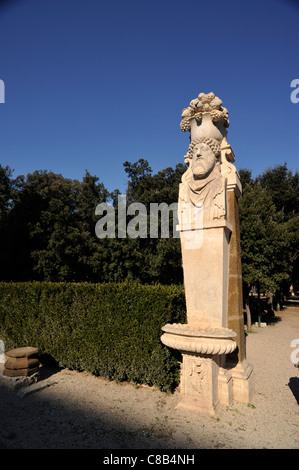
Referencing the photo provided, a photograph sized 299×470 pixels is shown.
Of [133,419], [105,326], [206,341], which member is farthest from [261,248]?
[133,419]

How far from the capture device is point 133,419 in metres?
4.52

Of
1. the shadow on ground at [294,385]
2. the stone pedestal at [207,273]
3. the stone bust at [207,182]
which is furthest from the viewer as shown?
the shadow on ground at [294,385]

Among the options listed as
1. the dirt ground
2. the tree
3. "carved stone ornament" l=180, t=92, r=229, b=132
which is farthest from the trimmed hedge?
the tree

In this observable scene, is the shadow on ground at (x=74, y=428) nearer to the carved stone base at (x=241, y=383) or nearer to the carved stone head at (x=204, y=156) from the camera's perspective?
the carved stone base at (x=241, y=383)

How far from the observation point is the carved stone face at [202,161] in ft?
16.1

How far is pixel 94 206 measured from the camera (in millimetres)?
19016

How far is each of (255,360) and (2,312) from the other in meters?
8.13

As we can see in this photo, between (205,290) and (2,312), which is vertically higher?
(205,290)

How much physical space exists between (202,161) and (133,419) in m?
4.61

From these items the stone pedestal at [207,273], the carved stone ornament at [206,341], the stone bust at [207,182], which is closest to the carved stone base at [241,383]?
the stone pedestal at [207,273]

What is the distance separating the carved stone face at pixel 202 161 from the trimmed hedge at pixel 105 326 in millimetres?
2596

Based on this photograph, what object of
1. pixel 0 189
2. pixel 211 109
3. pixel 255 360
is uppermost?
pixel 0 189
